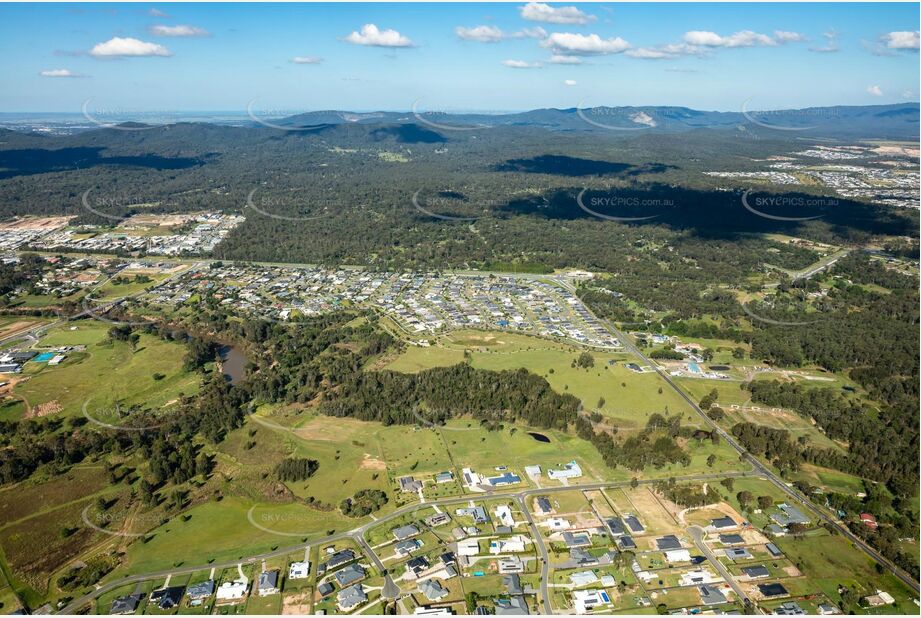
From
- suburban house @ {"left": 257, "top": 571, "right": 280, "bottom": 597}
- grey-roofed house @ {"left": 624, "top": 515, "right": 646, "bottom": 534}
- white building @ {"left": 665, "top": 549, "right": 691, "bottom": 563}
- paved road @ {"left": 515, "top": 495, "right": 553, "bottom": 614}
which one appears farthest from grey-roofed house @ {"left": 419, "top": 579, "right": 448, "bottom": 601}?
white building @ {"left": 665, "top": 549, "right": 691, "bottom": 563}

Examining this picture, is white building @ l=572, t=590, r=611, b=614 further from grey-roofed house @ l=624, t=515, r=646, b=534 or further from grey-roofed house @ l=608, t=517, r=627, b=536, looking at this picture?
grey-roofed house @ l=624, t=515, r=646, b=534

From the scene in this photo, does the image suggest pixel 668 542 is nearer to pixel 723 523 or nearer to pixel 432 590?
pixel 723 523

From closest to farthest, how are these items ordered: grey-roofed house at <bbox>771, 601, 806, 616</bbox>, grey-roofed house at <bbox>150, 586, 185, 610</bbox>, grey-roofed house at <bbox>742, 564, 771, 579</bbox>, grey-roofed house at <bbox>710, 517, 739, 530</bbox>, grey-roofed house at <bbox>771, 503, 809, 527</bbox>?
grey-roofed house at <bbox>771, 601, 806, 616</bbox> < grey-roofed house at <bbox>150, 586, 185, 610</bbox> < grey-roofed house at <bbox>742, 564, 771, 579</bbox> < grey-roofed house at <bbox>710, 517, 739, 530</bbox> < grey-roofed house at <bbox>771, 503, 809, 527</bbox>

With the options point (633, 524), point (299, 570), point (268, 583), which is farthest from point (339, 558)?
point (633, 524)

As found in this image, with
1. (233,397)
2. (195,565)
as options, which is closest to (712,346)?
(233,397)

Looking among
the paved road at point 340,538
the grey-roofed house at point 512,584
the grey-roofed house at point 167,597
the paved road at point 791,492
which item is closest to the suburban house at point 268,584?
the paved road at point 340,538

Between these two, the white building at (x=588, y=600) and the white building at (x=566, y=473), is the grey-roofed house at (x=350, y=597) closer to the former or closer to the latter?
the white building at (x=588, y=600)
